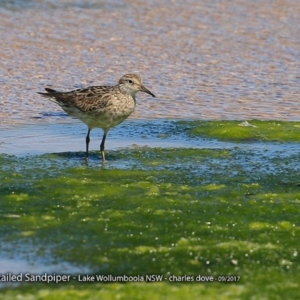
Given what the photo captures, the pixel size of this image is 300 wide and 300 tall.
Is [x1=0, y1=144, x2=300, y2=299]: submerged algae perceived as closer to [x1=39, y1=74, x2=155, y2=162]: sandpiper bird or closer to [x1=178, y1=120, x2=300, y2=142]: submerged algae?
[x1=39, y1=74, x2=155, y2=162]: sandpiper bird

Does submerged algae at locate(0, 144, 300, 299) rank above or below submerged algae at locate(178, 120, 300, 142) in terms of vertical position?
above

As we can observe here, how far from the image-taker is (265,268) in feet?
23.2

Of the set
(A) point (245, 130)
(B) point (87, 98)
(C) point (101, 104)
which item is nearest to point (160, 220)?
(C) point (101, 104)

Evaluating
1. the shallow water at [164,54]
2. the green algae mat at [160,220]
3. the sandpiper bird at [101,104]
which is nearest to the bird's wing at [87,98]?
the sandpiper bird at [101,104]

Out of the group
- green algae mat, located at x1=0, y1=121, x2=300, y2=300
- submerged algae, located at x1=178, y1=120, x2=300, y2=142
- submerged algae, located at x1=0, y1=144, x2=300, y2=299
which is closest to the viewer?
green algae mat, located at x1=0, y1=121, x2=300, y2=300

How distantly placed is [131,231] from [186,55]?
31.4 feet

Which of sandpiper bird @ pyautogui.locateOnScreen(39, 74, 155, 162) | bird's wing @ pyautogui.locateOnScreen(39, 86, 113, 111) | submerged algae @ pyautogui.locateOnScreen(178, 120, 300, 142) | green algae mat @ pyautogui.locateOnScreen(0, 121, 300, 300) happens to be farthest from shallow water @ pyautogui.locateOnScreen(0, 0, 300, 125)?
green algae mat @ pyautogui.locateOnScreen(0, 121, 300, 300)

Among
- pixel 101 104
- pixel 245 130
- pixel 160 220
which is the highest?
pixel 101 104

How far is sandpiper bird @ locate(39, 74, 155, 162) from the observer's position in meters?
10.7

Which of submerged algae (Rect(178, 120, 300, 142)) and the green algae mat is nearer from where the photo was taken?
the green algae mat

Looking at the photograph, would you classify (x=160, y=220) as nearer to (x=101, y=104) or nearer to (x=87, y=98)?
(x=101, y=104)

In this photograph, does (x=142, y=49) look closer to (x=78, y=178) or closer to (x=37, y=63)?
(x=37, y=63)

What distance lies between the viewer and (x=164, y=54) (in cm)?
1712

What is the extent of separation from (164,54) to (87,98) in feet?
21.3
